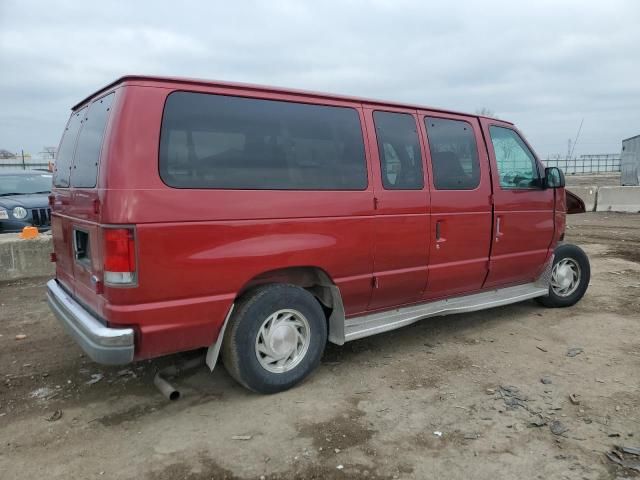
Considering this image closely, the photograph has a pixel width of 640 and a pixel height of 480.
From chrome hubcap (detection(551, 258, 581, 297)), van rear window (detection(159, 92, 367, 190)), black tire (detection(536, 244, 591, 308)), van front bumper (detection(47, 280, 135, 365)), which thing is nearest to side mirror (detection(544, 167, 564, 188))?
black tire (detection(536, 244, 591, 308))

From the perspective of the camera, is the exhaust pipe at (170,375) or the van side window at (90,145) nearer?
the van side window at (90,145)

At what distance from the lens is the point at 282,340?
11.8 feet

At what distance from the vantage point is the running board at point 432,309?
Answer: 397cm

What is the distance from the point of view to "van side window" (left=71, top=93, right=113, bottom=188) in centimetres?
318

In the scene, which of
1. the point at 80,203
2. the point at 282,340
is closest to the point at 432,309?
the point at 282,340

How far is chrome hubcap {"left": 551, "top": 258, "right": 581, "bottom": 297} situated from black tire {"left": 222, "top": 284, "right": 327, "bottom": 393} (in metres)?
3.21

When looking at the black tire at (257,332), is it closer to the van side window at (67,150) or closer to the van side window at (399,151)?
the van side window at (399,151)

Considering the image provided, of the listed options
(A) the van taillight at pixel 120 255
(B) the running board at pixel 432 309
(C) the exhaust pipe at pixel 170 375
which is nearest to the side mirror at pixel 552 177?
(B) the running board at pixel 432 309

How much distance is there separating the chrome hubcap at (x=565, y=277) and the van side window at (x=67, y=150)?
192 inches

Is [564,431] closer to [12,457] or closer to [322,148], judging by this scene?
[322,148]

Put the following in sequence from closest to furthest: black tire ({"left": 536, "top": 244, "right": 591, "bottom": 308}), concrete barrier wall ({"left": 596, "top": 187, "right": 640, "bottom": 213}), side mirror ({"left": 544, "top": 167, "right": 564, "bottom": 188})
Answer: side mirror ({"left": 544, "top": 167, "right": 564, "bottom": 188}), black tire ({"left": 536, "top": 244, "right": 591, "bottom": 308}), concrete barrier wall ({"left": 596, "top": 187, "right": 640, "bottom": 213})

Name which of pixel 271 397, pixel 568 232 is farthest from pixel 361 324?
pixel 568 232

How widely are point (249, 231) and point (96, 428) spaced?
5.20 feet

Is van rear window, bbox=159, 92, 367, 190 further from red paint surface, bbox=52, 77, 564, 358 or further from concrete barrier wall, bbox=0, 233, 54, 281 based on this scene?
concrete barrier wall, bbox=0, 233, 54, 281
